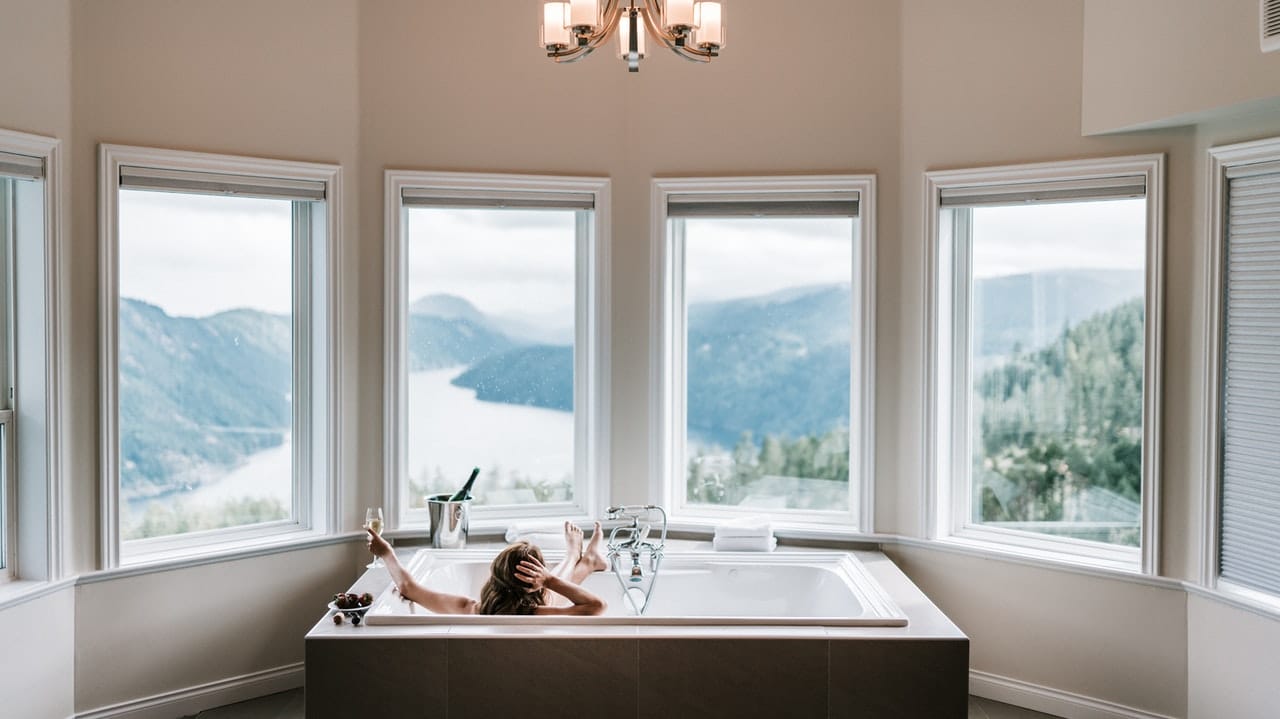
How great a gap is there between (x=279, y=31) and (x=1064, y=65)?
9.68ft

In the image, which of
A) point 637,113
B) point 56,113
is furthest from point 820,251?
point 56,113

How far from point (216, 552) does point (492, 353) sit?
134cm

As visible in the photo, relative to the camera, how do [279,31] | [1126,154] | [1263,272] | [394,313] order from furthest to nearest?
[394,313], [279,31], [1126,154], [1263,272]

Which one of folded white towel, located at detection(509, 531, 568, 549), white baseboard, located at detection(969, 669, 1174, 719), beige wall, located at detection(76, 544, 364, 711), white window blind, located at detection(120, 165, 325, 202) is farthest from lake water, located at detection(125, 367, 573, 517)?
white baseboard, located at detection(969, 669, 1174, 719)

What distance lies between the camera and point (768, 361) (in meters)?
4.29

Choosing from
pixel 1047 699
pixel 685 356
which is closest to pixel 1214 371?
pixel 1047 699

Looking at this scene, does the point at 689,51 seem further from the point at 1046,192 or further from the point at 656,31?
the point at 1046,192

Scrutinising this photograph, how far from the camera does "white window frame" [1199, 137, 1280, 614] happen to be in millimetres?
3330

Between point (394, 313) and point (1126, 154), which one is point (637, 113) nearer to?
point (394, 313)

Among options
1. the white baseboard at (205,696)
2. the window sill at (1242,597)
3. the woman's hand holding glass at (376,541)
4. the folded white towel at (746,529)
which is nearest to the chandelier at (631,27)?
the woman's hand holding glass at (376,541)

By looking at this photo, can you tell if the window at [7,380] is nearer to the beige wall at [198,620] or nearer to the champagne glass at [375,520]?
the beige wall at [198,620]

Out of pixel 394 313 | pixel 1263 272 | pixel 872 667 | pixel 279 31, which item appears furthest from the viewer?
pixel 394 313

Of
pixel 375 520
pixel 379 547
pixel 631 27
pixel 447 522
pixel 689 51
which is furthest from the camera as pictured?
pixel 447 522

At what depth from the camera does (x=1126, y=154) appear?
3.52 metres
